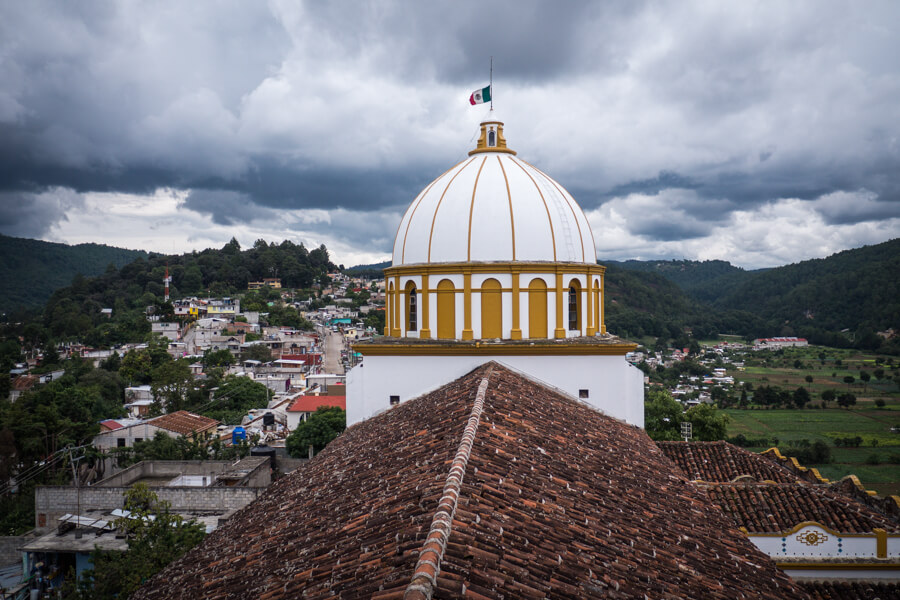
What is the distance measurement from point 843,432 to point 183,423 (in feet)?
180

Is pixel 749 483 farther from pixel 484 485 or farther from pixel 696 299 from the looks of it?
pixel 696 299

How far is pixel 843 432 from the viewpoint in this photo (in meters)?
55.9

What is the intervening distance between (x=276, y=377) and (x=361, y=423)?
53.3 meters

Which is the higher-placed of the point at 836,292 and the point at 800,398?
the point at 836,292

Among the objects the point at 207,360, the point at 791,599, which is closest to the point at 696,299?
the point at 207,360

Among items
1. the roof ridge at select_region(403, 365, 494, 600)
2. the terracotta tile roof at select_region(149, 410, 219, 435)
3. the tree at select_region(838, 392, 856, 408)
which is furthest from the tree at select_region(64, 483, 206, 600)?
the tree at select_region(838, 392, 856, 408)

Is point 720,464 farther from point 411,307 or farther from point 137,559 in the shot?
point 137,559

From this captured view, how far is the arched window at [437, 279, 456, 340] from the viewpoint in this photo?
1298cm

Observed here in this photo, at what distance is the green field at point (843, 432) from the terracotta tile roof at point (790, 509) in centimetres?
3210

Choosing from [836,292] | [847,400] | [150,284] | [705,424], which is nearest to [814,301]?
[836,292]

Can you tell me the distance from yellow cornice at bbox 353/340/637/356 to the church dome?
6.08ft

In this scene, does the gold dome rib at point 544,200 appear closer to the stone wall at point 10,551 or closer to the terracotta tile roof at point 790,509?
the terracotta tile roof at point 790,509

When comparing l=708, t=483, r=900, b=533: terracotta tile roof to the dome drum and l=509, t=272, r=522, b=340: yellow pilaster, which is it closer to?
the dome drum

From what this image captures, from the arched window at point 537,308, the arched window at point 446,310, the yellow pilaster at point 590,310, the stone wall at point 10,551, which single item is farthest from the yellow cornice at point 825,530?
the stone wall at point 10,551
